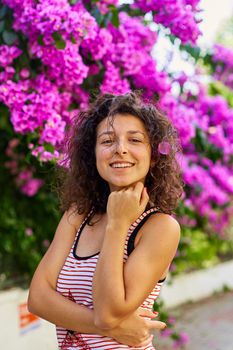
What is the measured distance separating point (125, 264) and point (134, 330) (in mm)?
237

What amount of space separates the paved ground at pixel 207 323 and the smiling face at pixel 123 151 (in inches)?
148

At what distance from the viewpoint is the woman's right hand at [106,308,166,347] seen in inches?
80.2

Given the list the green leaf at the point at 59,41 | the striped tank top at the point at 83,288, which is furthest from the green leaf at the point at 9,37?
the striped tank top at the point at 83,288

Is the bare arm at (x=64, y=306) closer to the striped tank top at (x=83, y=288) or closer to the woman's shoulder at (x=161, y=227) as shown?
the striped tank top at (x=83, y=288)

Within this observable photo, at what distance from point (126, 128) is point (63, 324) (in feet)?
2.36

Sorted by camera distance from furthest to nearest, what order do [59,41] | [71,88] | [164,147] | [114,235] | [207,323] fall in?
1. [207,323]
2. [71,88]
3. [59,41]
4. [164,147]
5. [114,235]

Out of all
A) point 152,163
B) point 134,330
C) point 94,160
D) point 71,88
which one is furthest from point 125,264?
point 71,88

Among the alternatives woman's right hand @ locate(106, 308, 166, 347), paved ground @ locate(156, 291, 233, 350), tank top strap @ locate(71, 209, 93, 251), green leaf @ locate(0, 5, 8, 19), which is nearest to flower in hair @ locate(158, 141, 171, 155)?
tank top strap @ locate(71, 209, 93, 251)

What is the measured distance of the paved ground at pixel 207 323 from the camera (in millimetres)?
5805

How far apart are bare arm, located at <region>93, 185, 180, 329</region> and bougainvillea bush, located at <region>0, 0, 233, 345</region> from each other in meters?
1.18

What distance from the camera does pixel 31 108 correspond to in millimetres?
3426

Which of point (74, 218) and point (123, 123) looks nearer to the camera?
point (123, 123)

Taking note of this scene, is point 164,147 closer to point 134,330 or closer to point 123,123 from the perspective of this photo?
point 123,123

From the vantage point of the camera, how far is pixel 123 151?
6.99 ft
